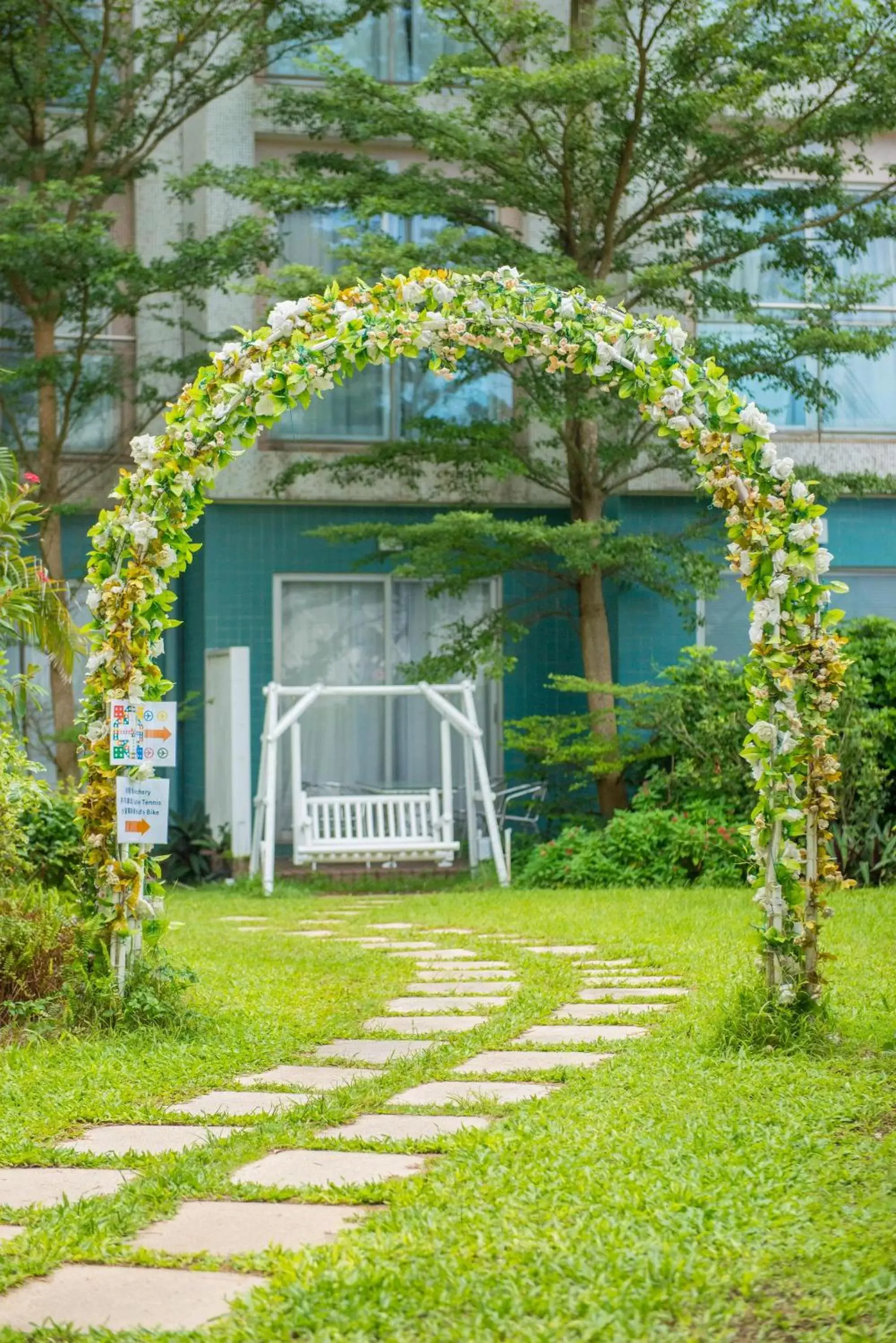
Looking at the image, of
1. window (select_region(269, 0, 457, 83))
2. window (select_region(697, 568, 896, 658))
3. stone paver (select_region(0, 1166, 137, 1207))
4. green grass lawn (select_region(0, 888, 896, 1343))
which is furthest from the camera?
window (select_region(269, 0, 457, 83))

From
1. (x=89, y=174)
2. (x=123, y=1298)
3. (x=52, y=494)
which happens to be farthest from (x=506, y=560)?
(x=123, y=1298)

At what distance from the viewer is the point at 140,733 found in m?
6.01

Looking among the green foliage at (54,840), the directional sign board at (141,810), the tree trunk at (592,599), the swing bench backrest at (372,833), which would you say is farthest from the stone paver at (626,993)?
the tree trunk at (592,599)

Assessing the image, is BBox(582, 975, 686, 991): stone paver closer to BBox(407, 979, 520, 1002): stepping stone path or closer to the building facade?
BBox(407, 979, 520, 1002): stepping stone path

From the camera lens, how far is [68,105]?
14.1 metres

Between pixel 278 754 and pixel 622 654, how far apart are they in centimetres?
324

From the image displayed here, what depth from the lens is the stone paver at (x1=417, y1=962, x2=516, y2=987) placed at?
7.25 meters

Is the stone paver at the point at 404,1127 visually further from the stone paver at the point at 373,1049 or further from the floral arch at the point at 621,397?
the floral arch at the point at 621,397

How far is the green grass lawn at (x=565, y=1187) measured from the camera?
2.92m

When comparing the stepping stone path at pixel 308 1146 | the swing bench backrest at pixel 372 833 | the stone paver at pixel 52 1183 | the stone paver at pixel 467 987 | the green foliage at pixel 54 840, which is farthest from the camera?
the swing bench backrest at pixel 372 833

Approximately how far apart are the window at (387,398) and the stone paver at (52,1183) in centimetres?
1130

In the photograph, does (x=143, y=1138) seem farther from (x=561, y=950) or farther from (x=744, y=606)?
(x=744, y=606)

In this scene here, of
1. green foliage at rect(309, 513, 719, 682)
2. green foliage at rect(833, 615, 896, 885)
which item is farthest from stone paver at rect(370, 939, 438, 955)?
green foliage at rect(309, 513, 719, 682)

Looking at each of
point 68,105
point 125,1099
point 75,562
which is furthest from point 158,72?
point 125,1099
